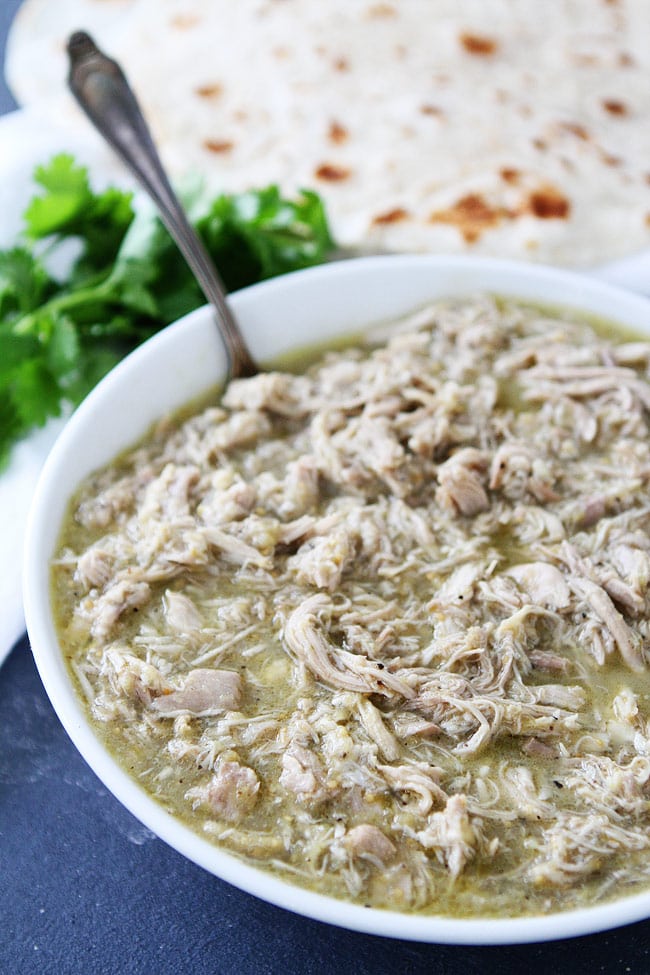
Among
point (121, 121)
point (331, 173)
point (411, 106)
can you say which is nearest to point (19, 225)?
point (121, 121)

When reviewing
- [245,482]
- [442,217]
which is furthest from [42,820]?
[442,217]

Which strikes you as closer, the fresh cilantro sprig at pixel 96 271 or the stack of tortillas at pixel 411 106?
the fresh cilantro sprig at pixel 96 271

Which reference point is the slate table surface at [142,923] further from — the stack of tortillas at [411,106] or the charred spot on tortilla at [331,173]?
the charred spot on tortilla at [331,173]

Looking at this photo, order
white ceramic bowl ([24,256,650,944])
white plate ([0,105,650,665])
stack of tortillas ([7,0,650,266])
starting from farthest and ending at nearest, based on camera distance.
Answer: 1. stack of tortillas ([7,0,650,266])
2. white plate ([0,105,650,665])
3. white ceramic bowl ([24,256,650,944])

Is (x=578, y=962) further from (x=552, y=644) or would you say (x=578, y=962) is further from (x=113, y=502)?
(x=113, y=502)

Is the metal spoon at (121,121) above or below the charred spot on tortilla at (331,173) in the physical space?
above

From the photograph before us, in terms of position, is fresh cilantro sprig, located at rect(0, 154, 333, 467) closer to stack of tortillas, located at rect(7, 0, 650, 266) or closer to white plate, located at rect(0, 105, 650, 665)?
white plate, located at rect(0, 105, 650, 665)

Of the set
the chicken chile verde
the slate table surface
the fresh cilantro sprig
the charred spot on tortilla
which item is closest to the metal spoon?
the fresh cilantro sprig

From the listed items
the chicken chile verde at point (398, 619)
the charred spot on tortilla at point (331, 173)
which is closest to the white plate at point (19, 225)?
the chicken chile verde at point (398, 619)
